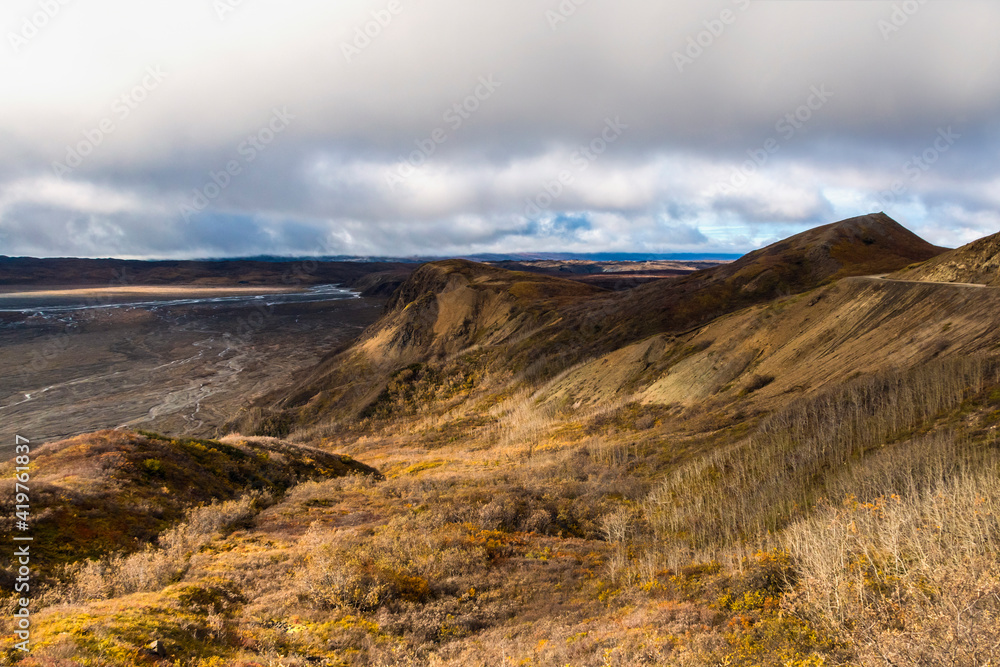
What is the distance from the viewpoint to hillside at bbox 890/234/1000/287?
21141 millimetres

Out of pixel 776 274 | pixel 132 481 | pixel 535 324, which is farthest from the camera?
pixel 535 324

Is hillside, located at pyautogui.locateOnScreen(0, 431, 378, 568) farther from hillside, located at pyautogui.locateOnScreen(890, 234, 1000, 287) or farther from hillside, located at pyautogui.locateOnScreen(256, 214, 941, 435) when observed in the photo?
hillside, located at pyautogui.locateOnScreen(890, 234, 1000, 287)

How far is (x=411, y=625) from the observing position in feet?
26.1

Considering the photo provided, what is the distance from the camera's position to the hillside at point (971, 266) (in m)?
21.1

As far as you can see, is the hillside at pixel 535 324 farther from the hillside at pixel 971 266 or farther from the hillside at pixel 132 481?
the hillside at pixel 132 481

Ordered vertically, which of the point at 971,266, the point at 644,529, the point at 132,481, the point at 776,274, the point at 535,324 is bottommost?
the point at 644,529

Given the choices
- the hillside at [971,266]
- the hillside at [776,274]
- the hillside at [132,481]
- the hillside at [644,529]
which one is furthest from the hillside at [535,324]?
the hillside at [132,481]

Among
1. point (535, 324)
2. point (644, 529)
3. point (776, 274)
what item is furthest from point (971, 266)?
point (535, 324)

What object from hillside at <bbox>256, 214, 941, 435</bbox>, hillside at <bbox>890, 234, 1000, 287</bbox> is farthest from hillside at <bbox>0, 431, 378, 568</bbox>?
hillside at <bbox>890, 234, 1000, 287</bbox>

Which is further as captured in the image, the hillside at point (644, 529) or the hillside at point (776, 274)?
the hillside at point (776, 274)

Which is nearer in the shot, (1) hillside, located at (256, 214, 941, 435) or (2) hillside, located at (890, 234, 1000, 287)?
(2) hillside, located at (890, 234, 1000, 287)

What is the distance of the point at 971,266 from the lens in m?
22.3

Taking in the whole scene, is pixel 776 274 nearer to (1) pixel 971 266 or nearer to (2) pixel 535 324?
(1) pixel 971 266

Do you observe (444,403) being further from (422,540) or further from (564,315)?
(422,540)
